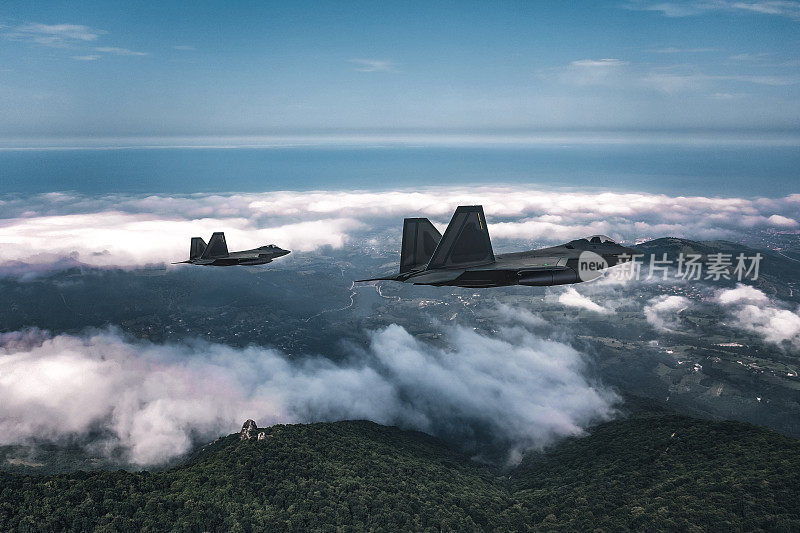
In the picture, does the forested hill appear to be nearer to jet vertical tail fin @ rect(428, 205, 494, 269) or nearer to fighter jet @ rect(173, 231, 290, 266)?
fighter jet @ rect(173, 231, 290, 266)

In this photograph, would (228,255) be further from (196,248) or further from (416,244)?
(416,244)

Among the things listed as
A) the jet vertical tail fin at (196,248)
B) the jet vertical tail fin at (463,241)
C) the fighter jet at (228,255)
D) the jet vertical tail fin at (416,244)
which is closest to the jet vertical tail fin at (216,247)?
the fighter jet at (228,255)

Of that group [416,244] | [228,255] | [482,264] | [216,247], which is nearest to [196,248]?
[216,247]

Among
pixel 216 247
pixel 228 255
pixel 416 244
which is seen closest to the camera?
pixel 416 244

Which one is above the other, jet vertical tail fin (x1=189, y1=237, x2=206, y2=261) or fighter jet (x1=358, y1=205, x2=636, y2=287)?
fighter jet (x1=358, y1=205, x2=636, y2=287)

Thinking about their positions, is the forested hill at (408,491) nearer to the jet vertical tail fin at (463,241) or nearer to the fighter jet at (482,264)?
the fighter jet at (482,264)

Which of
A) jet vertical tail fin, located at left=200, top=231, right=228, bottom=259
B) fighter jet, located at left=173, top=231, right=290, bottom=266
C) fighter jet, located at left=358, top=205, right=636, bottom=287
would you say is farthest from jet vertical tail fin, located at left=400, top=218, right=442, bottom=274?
jet vertical tail fin, located at left=200, top=231, right=228, bottom=259
